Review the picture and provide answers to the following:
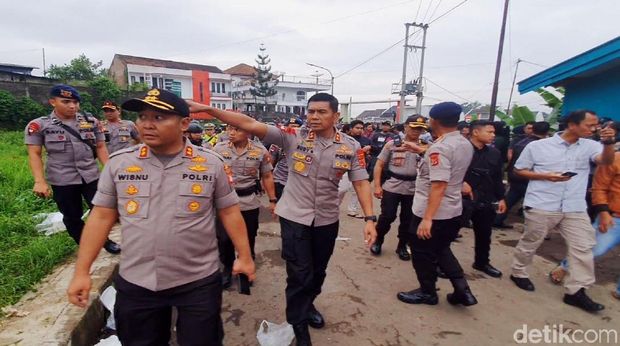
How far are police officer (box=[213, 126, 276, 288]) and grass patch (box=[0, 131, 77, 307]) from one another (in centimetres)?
164

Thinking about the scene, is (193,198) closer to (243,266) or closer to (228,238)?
(243,266)

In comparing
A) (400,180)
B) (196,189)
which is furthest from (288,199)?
(400,180)

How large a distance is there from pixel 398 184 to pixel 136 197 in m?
3.28

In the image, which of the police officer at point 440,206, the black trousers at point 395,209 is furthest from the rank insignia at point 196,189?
the black trousers at point 395,209

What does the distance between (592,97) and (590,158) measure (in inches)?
211

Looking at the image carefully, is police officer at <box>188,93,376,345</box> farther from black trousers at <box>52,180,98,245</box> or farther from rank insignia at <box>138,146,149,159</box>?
black trousers at <box>52,180,98,245</box>

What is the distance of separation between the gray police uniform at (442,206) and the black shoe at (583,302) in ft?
3.72

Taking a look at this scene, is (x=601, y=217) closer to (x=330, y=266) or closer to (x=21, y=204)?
(x=330, y=266)

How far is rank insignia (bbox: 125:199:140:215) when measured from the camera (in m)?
1.77

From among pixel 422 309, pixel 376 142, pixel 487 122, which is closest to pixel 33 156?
pixel 422 309

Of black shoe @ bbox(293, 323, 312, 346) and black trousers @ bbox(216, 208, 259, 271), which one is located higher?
black trousers @ bbox(216, 208, 259, 271)

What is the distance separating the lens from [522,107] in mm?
9852

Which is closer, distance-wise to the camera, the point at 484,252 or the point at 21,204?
the point at 484,252

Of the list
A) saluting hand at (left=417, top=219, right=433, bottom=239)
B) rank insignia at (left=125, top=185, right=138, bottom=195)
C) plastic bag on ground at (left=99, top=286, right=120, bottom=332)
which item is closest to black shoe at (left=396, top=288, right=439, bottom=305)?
saluting hand at (left=417, top=219, right=433, bottom=239)
